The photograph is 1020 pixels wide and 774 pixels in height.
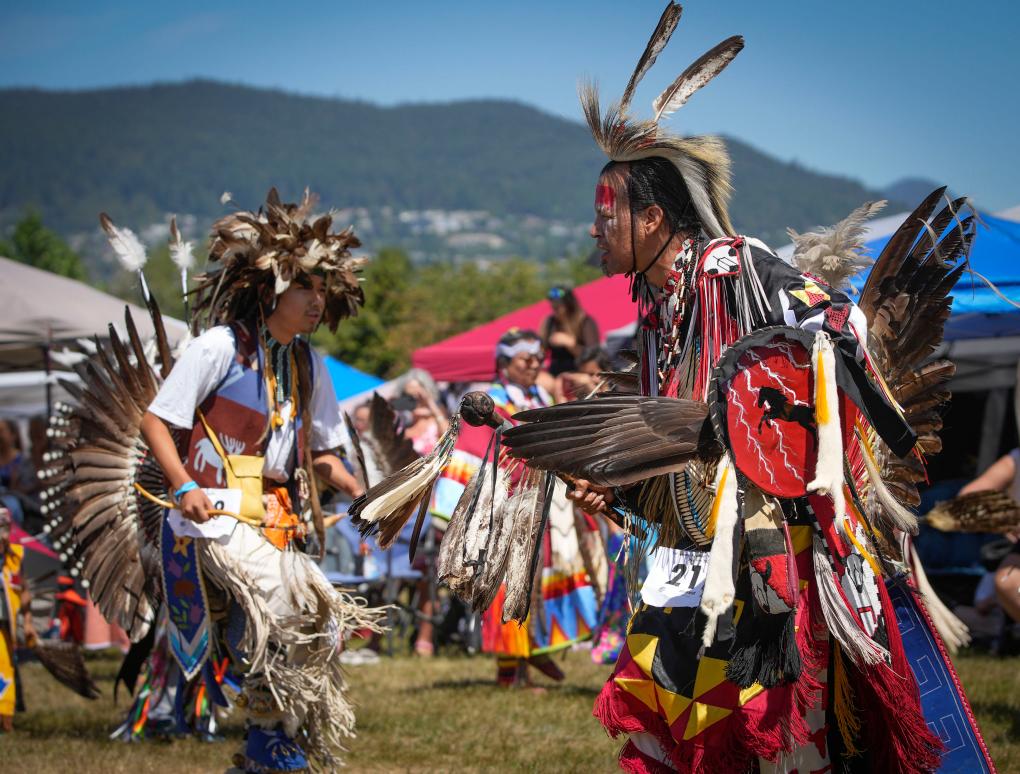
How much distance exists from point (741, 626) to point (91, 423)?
3116 millimetres

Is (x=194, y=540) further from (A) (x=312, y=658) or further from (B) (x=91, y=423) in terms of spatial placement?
(B) (x=91, y=423)

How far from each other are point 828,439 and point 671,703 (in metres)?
0.69

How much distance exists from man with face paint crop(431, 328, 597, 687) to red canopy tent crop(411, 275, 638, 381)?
396 centimetres

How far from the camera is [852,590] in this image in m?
2.55

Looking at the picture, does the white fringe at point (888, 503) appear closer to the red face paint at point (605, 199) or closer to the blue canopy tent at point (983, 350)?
the red face paint at point (605, 199)

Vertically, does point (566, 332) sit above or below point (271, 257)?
below

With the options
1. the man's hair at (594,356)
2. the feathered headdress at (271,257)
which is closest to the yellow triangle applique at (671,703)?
the feathered headdress at (271,257)

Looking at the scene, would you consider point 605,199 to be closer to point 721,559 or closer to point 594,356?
point 721,559

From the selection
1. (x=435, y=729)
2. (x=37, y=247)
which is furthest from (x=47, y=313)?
(x=37, y=247)

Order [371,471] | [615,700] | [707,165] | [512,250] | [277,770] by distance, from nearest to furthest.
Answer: [615,700] < [707,165] < [277,770] < [371,471] < [512,250]

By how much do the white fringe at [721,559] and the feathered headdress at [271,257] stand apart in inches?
79.8

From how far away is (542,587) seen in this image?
641cm

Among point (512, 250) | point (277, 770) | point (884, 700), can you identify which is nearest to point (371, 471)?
point (277, 770)

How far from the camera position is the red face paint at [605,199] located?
9.57 feet
